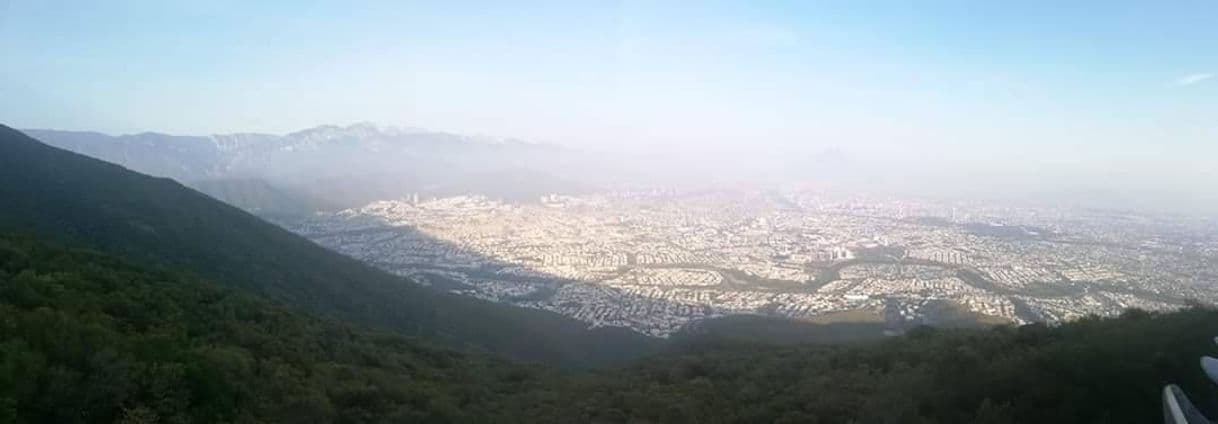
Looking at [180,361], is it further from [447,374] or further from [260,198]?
[260,198]

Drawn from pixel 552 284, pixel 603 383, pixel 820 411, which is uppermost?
pixel 820 411

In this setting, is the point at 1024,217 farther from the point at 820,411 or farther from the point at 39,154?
the point at 39,154

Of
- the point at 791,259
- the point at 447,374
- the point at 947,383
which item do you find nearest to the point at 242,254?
the point at 447,374

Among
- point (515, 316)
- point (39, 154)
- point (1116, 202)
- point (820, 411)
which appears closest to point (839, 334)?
point (515, 316)

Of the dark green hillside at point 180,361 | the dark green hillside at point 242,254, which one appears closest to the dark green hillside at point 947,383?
the dark green hillside at point 180,361

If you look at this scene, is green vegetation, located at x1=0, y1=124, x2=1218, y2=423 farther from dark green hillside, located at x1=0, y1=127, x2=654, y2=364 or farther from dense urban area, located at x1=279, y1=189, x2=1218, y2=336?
dense urban area, located at x1=279, y1=189, x2=1218, y2=336

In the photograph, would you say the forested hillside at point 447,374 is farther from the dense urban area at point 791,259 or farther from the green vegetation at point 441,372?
the dense urban area at point 791,259

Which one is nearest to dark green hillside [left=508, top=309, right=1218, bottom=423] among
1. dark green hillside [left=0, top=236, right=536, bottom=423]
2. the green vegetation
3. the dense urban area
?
the green vegetation
